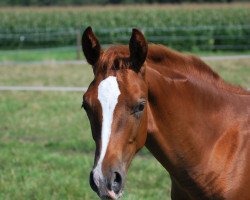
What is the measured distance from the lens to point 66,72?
57.3 feet

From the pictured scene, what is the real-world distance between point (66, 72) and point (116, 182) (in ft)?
48.4

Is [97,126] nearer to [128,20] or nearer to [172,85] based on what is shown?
[172,85]

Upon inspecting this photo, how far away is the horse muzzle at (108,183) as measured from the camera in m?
2.84

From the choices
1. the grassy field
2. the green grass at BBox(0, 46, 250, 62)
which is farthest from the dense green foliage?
the grassy field

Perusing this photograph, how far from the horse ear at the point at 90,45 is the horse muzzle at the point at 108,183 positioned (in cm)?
72

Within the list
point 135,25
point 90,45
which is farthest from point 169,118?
point 135,25

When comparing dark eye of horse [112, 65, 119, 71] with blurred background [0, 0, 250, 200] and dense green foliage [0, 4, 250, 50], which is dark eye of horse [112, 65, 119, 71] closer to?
blurred background [0, 0, 250, 200]

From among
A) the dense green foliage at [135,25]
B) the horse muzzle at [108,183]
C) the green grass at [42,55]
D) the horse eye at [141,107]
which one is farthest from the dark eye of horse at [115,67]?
the dense green foliage at [135,25]

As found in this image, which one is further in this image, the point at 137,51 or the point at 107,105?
the point at 137,51

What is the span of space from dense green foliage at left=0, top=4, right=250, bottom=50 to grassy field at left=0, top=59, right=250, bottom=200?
35.6 ft

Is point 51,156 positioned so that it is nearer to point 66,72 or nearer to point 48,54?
point 66,72

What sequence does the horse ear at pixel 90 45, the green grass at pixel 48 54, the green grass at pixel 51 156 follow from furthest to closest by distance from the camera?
the green grass at pixel 48 54
the green grass at pixel 51 156
the horse ear at pixel 90 45

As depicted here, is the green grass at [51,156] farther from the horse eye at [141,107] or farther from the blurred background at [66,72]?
the horse eye at [141,107]

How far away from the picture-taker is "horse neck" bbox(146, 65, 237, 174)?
3.33 metres
